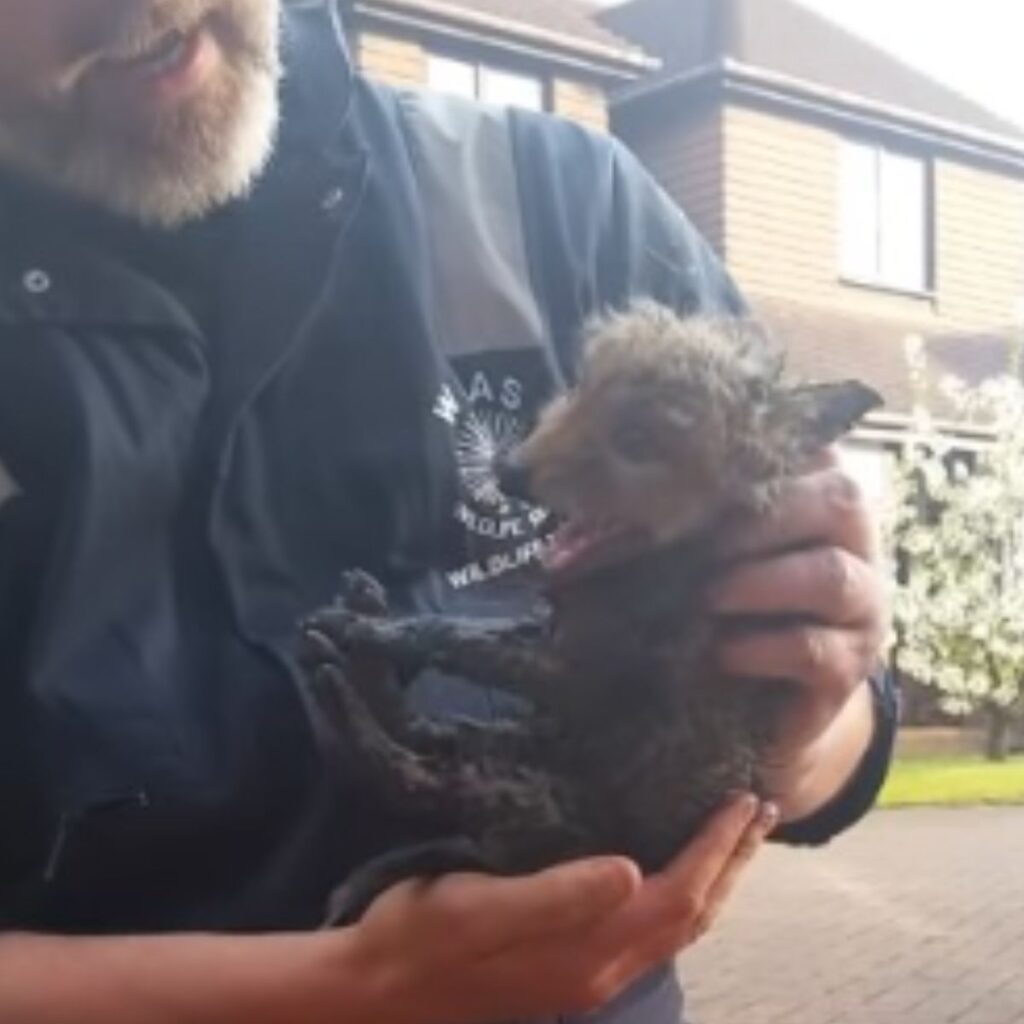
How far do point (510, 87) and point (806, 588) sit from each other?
19271 mm

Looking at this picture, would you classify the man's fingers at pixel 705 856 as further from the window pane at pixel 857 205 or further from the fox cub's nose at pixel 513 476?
the window pane at pixel 857 205

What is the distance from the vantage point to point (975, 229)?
993 inches

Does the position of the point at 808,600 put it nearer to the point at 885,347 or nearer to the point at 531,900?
the point at 531,900

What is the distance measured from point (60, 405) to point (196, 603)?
0.25m

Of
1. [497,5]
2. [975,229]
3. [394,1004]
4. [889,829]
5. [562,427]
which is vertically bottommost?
[889,829]

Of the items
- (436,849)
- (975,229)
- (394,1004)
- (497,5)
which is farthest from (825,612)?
(975,229)

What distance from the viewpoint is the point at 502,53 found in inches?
811

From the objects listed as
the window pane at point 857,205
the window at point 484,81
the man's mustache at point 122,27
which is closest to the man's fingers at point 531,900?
the man's mustache at point 122,27

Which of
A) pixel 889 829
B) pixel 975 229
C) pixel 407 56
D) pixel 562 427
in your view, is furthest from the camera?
pixel 975 229

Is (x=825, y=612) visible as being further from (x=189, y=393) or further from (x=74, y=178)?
(x=74, y=178)

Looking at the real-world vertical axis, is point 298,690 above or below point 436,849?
above

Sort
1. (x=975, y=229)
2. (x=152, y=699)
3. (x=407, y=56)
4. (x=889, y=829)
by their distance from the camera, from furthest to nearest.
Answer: (x=975, y=229)
(x=407, y=56)
(x=889, y=829)
(x=152, y=699)

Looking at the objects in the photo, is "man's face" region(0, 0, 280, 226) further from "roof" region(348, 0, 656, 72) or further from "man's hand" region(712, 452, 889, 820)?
"roof" region(348, 0, 656, 72)

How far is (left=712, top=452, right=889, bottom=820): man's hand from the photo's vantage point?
1.97m
